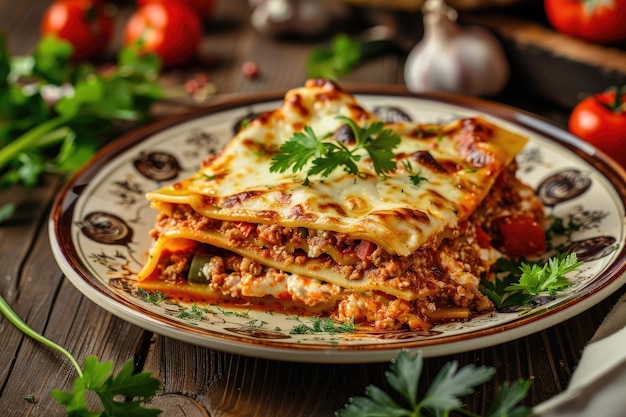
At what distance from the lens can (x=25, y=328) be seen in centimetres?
353

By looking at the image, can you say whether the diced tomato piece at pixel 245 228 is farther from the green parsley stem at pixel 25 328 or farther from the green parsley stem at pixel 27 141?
the green parsley stem at pixel 27 141

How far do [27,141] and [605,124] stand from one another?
3.27 metres

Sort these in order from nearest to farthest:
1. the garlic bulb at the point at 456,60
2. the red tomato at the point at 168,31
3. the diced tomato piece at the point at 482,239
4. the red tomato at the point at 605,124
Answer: the diced tomato piece at the point at 482,239, the red tomato at the point at 605,124, the garlic bulb at the point at 456,60, the red tomato at the point at 168,31

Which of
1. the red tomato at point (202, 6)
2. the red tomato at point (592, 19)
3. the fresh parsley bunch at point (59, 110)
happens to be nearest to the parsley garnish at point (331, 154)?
the fresh parsley bunch at point (59, 110)

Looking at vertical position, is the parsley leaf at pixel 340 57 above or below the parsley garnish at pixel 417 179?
above

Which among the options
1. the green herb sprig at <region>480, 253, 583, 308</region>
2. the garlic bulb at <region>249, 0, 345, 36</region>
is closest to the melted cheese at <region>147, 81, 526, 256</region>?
the green herb sprig at <region>480, 253, 583, 308</region>

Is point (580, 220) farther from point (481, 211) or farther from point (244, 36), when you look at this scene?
point (244, 36)

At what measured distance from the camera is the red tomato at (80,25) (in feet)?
21.4

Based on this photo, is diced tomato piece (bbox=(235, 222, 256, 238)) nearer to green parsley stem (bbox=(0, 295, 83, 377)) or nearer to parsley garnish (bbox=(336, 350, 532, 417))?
green parsley stem (bbox=(0, 295, 83, 377))

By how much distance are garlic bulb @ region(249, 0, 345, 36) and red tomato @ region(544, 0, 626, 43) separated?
2.01 m

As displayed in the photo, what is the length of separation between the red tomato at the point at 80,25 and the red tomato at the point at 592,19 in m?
3.43

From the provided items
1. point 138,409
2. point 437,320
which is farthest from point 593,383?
point 138,409

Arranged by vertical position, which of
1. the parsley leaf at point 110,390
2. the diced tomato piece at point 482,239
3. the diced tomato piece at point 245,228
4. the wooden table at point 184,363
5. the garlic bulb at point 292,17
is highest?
the garlic bulb at point 292,17

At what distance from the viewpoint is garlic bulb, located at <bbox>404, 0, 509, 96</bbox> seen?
5625mm
